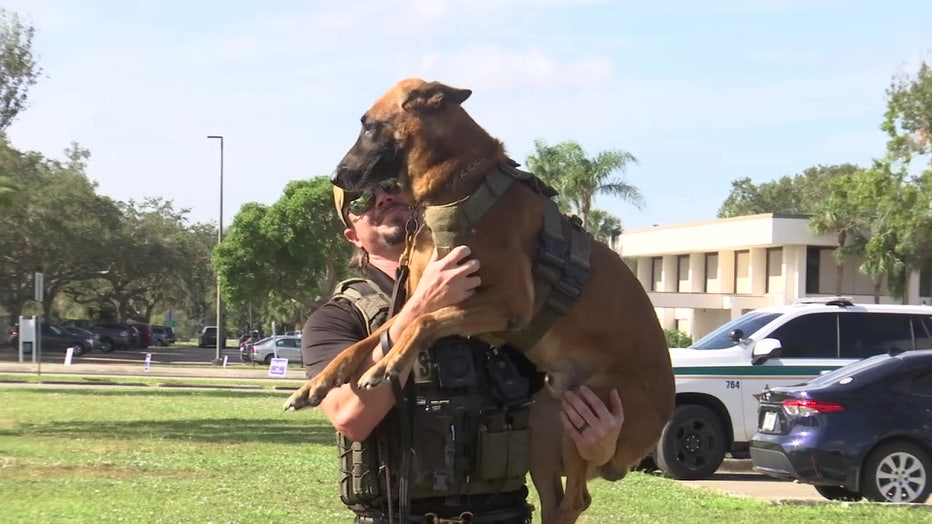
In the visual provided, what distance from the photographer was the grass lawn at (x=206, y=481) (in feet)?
28.1

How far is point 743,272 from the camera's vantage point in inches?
1860

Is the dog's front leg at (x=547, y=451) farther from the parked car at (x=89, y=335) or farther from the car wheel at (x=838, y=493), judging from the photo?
the parked car at (x=89, y=335)

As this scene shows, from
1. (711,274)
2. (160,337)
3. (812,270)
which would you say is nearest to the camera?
(812,270)

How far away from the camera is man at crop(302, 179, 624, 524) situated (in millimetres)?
2973

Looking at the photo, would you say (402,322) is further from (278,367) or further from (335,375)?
(278,367)

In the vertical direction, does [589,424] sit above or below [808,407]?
above

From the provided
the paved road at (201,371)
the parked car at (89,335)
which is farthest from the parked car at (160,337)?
the parked car at (89,335)

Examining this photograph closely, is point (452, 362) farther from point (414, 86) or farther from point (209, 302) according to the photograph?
point (209, 302)

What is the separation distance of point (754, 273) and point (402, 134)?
146ft

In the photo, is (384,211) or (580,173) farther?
(580,173)

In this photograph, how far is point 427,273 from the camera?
3.08 meters

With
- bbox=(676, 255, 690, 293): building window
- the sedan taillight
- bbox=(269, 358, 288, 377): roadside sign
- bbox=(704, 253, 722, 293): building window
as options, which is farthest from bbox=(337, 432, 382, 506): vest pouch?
bbox=(676, 255, 690, 293): building window

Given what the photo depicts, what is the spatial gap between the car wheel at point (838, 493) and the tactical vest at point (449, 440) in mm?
7666

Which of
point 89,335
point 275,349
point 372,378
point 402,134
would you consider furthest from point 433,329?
point 89,335
